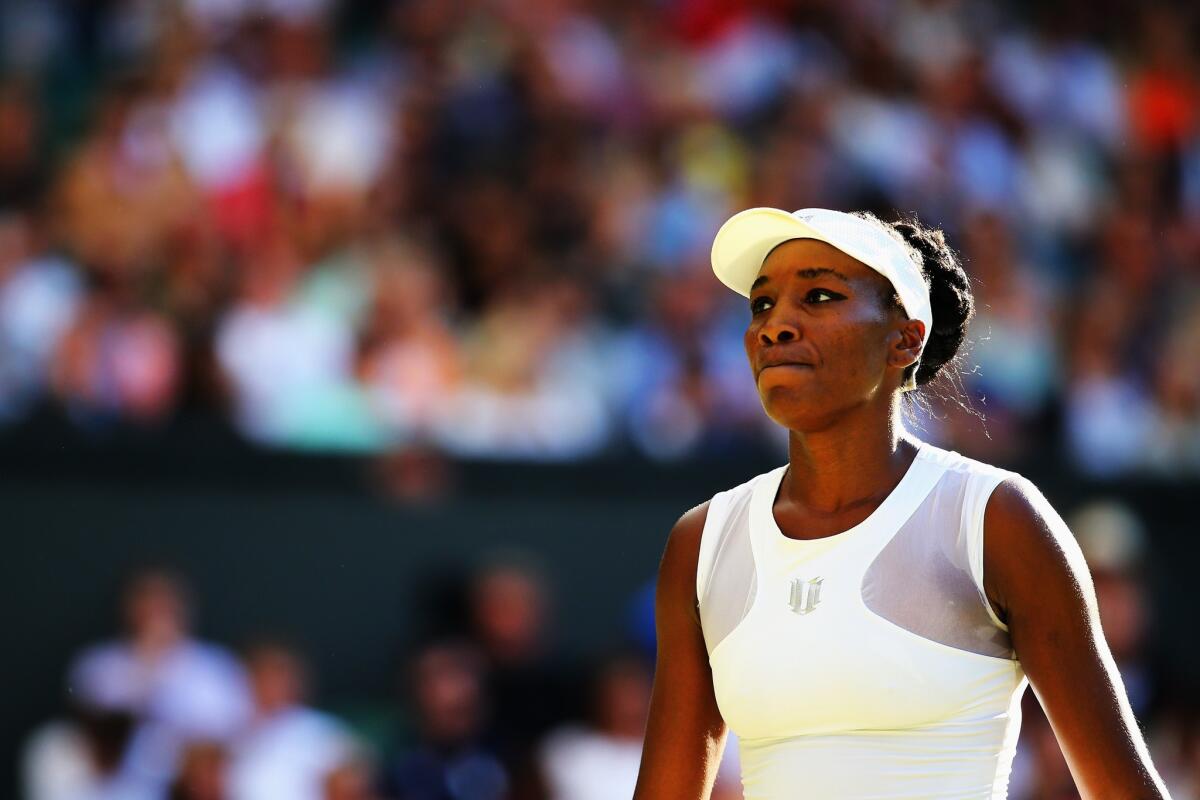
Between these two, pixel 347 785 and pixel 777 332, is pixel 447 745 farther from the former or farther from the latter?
pixel 777 332

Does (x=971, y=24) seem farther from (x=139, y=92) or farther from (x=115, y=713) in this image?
(x=115, y=713)

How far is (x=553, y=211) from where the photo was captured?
25.1 feet

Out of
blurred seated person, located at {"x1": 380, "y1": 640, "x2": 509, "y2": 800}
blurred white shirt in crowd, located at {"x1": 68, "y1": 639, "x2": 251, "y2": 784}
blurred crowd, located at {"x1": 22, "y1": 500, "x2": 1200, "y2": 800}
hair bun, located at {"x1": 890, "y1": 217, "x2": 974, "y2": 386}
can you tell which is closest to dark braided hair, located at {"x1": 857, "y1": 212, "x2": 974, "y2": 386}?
hair bun, located at {"x1": 890, "y1": 217, "x2": 974, "y2": 386}

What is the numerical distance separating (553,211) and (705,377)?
1072mm

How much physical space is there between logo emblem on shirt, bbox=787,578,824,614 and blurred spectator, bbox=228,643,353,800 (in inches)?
148

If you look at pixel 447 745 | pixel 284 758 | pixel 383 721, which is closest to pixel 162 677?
pixel 284 758

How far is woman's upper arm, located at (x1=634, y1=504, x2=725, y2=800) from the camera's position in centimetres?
272

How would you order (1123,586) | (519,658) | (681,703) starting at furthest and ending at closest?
(1123,586), (519,658), (681,703)

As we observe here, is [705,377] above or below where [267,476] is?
above

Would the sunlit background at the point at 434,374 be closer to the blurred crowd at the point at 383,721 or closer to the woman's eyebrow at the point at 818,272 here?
the blurred crowd at the point at 383,721

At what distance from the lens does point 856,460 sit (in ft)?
8.57

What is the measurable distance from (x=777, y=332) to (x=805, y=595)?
1.29 ft

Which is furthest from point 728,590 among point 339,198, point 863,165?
point 863,165

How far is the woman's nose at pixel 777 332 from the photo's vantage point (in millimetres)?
2555
